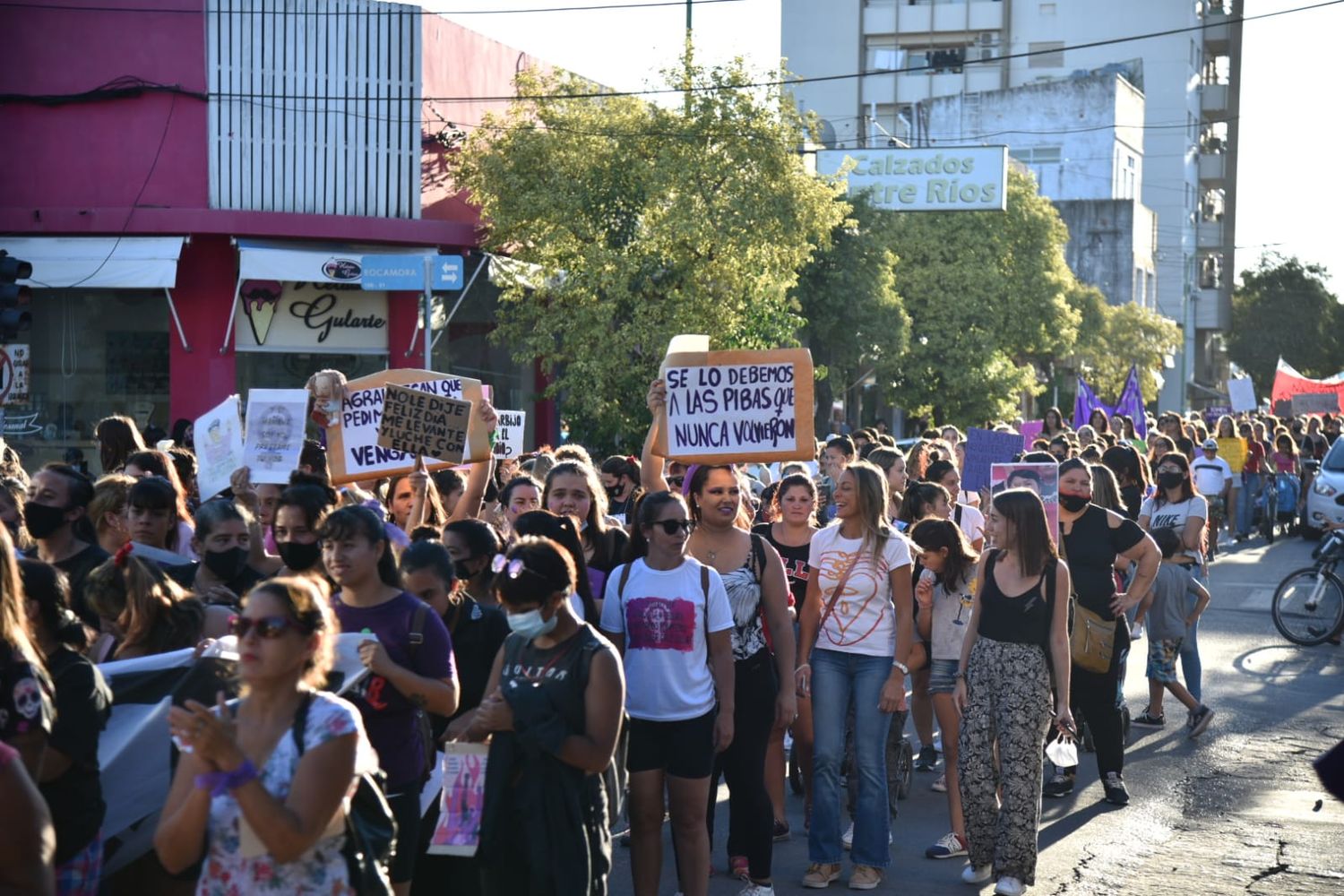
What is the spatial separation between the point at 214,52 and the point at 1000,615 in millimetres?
19092

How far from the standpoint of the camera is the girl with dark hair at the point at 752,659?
22.9 ft

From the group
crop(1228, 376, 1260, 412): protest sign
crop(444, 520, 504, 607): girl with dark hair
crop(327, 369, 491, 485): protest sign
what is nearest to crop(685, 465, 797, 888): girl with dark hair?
crop(444, 520, 504, 607): girl with dark hair

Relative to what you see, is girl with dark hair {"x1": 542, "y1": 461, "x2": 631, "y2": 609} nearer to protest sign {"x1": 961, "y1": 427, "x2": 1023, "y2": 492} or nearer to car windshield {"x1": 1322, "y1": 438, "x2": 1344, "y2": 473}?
protest sign {"x1": 961, "y1": 427, "x2": 1023, "y2": 492}

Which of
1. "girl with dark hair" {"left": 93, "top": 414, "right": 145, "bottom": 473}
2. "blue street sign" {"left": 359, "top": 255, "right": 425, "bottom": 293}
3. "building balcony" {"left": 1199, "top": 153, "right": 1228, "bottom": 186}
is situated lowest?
"girl with dark hair" {"left": 93, "top": 414, "right": 145, "bottom": 473}

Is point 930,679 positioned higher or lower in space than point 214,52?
lower

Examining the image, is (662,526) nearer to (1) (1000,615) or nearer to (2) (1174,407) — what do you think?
(1) (1000,615)

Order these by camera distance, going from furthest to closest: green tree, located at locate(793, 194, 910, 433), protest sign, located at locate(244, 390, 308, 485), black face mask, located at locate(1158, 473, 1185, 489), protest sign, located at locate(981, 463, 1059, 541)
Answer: green tree, located at locate(793, 194, 910, 433)
black face mask, located at locate(1158, 473, 1185, 489)
protest sign, located at locate(244, 390, 308, 485)
protest sign, located at locate(981, 463, 1059, 541)

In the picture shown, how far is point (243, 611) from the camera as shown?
3.90 m

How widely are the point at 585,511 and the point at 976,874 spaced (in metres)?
2.43

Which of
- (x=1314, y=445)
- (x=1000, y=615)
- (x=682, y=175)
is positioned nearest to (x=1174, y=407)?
(x=1314, y=445)

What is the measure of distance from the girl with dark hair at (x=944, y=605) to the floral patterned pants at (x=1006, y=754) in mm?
930

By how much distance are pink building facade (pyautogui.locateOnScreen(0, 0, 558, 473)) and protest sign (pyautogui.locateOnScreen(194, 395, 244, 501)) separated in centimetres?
1370

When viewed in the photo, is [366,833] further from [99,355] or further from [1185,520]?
[99,355]

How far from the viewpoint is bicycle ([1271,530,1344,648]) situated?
14906mm
